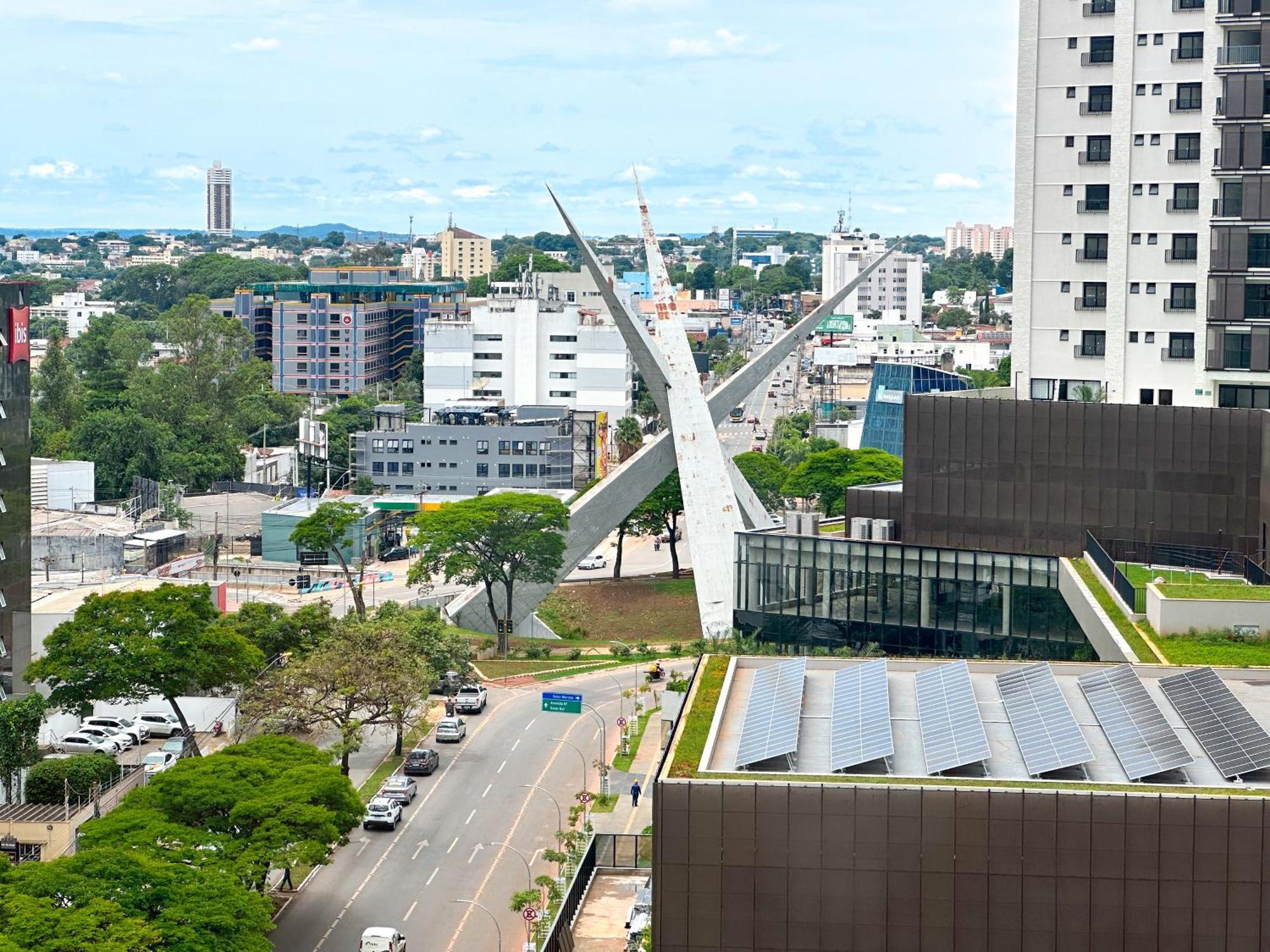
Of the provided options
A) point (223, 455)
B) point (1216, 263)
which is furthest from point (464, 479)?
point (1216, 263)

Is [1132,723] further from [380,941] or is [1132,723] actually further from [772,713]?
[380,941]

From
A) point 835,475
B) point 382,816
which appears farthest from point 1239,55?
point 835,475

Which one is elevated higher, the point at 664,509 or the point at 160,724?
the point at 664,509

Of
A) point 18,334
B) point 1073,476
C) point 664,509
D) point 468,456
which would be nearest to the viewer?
point 1073,476

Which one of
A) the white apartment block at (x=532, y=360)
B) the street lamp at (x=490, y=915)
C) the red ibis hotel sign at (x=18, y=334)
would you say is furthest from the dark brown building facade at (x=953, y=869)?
the white apartment block at (x=532, y=360)

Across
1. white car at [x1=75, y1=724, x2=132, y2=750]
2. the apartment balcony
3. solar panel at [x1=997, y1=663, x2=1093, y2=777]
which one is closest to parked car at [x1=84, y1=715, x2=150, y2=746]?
white car at [x1=75, y1=724, x2=132, y2=750]

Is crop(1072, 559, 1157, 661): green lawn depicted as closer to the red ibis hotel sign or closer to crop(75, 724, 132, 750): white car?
crop(75, 724, 132, 750): white car

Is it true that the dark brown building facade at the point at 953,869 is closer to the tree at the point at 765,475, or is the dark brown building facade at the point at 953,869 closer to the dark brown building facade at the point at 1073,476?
the dark brown building facade at the point at 1073,476
